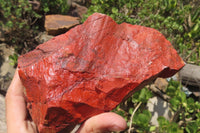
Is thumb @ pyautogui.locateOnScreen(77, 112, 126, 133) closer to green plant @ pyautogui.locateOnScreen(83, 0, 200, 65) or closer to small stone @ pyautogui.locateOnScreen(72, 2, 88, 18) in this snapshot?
green plant @ pyautogui.locateOnScreen(83, 0, 200, 65)

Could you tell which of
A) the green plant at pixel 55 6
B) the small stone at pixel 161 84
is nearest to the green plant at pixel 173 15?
the small stone at pixel 161 84

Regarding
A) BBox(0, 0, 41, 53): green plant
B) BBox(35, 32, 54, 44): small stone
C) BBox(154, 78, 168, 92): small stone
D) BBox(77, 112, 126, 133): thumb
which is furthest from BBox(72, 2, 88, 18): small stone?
BBox(77, 112, 126, 133): thumb

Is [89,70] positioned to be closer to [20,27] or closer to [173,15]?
[20,27]

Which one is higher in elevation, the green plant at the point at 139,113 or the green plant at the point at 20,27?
the green plant at the point at 20,27

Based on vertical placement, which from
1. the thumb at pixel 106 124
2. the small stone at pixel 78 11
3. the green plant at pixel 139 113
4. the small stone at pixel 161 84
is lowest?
the green plant at pixel 139 113

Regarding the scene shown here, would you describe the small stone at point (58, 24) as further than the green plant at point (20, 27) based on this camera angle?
Yes

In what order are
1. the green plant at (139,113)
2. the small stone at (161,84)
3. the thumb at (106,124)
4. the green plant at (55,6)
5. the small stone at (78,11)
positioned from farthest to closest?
the small stone at (78,11)
the green plant at (55,6)
the small stone at (161,84)
the green plant at (139,113)
the thumb at (106,124)

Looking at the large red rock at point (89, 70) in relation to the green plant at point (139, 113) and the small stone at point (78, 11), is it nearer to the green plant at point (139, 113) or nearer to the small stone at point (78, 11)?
the green plant at point (139, 113)
